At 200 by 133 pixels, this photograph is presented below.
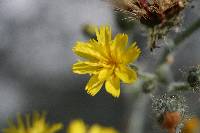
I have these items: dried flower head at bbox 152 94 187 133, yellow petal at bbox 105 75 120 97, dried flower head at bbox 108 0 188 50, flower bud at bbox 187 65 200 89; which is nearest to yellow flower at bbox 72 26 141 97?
yellow petal at bbox 105 75 120 97

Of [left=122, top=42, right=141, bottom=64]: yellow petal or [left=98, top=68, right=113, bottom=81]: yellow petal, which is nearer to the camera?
[left=122, top=42, right=141, bottom=64]: yellow petal

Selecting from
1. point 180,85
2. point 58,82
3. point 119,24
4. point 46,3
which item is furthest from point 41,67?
point 180,85

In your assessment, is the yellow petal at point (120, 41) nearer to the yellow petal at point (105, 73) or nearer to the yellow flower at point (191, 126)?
the yellow petal at point (105, 73)

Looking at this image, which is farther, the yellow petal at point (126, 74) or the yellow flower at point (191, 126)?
the yellow flower at point (191, 126)

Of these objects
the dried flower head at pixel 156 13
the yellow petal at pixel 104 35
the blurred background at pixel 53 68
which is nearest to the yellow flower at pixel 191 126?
the dried flower head at pixel 156 13

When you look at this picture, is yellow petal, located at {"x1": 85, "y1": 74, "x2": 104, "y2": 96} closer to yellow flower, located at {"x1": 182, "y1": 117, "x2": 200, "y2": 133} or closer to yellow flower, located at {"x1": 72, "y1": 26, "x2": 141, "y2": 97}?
yellow flower, located at {"x1": 72, "y1": 26, "x2": 141, "y2": 97}

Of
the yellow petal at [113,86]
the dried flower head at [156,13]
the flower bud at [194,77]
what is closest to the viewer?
the yellow petal at [113,86]

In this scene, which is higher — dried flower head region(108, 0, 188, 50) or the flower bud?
dried flower head region(108, 0, 188, 50)
